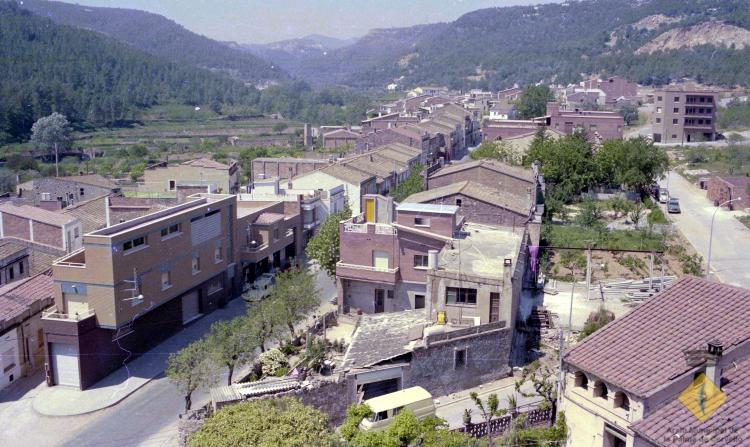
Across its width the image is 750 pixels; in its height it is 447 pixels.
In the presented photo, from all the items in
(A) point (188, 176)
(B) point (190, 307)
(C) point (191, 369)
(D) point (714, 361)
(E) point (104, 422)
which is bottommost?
(E) point (104, 422)

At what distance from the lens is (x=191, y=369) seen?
1700 cm

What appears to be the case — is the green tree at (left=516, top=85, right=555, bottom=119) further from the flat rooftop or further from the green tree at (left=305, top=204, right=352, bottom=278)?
the green tree at (left=305, top=204, right=352, bottom=278)

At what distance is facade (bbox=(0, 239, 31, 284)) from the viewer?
23828 millimetres

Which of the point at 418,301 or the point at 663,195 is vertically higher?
the point at 663,195

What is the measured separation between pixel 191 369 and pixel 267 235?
493 inches

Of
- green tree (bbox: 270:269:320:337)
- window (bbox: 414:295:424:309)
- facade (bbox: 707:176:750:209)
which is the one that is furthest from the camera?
facade (bbox: 707:176:750:209)

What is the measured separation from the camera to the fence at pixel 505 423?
15.3m

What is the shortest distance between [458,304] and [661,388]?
10.9 m

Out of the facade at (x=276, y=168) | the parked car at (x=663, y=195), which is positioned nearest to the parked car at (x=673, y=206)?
the parked car at (x=663, y=195)

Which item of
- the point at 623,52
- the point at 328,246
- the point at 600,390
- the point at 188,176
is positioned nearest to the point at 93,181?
the point at 188,176

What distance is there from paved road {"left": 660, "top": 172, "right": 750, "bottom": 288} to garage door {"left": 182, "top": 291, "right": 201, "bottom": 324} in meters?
19.5

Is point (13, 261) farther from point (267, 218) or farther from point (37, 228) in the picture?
point (267, 218)

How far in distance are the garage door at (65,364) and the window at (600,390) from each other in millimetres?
14577

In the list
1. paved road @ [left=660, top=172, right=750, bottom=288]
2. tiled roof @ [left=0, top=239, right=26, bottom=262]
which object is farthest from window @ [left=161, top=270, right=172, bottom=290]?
paved road @ [left=660, top=172, right=750, bottom=288]
